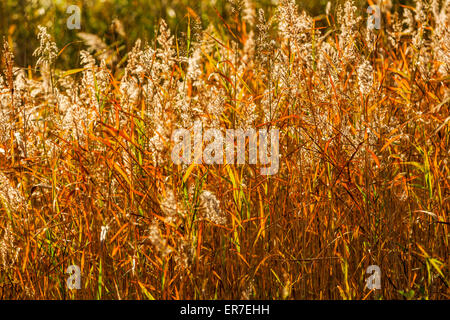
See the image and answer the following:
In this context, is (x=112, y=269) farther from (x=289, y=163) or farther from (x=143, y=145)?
(x=289, y=163)

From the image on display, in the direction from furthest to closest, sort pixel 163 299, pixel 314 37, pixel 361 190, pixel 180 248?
pixel 314 37 < pixel 361 190 < pixel 163 299 < pixel 180 248

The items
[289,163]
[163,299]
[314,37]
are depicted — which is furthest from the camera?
[314,37]

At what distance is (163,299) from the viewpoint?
59.4 inches

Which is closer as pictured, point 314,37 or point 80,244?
point 80,244

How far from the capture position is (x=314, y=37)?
2324 millimetres
